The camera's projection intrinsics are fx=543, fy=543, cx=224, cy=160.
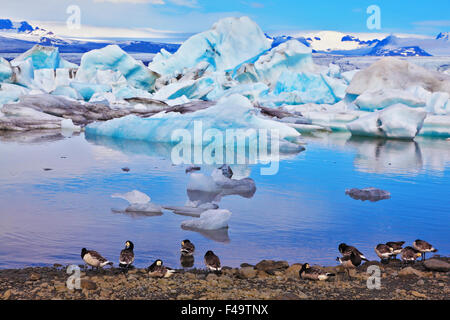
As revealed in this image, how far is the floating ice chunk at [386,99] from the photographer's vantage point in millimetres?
19100

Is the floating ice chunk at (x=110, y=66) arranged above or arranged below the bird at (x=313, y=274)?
above

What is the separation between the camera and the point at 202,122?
13.6 m

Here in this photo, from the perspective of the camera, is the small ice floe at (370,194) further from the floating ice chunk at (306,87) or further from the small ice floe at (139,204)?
the floating ice chunk at (306,87)

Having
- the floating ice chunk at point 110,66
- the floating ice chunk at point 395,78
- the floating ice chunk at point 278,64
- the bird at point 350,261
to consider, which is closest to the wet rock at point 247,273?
the bird at point 350,261

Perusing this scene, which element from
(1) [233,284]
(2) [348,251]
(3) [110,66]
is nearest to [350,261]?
(2) [348,251]

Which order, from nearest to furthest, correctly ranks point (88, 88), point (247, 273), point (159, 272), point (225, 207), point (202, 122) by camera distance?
1. point (159, 272)
2. point (247, 273)
3. point (225, 207)
4. point (202, 122)
5. point (88, 88)

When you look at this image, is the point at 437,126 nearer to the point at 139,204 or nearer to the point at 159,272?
the point at 139,204

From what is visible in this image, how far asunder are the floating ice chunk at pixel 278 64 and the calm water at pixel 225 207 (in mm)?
18678

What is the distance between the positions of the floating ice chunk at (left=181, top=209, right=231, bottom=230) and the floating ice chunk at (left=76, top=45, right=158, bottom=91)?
73.5ft

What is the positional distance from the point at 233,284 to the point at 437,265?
1741 millimetres

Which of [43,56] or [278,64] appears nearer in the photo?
[43,56]

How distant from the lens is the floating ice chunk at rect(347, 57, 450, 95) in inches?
907

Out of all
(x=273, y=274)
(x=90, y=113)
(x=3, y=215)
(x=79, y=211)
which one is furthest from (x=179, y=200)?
(x=90, y=113)
